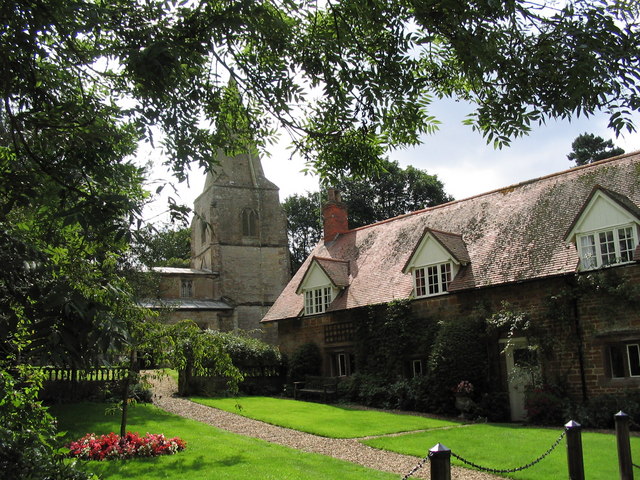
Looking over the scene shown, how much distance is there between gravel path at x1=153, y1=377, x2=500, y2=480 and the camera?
1097cm

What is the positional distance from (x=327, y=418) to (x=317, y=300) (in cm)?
954

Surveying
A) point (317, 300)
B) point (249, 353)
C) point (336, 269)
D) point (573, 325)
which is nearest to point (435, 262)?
point (573, 325)

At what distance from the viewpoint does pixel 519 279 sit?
18.6m

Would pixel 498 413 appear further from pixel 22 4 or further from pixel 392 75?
pixel 22 4

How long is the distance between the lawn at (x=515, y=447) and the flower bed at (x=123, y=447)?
15.1ft

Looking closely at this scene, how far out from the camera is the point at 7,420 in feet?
14.0

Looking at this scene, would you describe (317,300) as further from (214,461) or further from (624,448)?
(624,448)

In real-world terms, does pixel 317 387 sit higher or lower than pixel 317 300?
lower

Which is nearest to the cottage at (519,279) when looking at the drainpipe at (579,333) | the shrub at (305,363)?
the drainpipe at (579,333)

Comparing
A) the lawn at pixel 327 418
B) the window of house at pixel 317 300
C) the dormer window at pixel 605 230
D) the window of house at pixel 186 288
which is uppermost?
the window of house at pixel 186 288

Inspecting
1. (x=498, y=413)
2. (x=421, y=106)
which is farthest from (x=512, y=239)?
(x=421, y=106)

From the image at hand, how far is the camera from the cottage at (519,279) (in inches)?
666

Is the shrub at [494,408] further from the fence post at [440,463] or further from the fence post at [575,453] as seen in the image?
the fence post at [440,463]

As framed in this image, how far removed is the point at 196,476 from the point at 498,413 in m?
11.3
